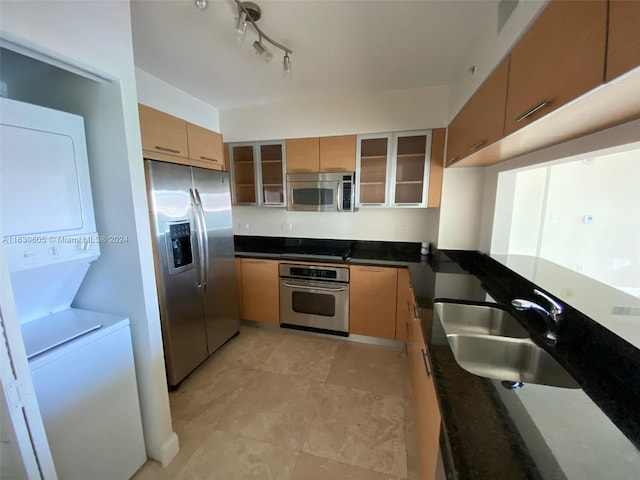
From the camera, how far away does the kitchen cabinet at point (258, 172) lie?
2.79 meters

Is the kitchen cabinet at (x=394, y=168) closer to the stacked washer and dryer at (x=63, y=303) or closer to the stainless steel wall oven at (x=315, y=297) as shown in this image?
the stainless steel wall oven at (x=315, y=297)

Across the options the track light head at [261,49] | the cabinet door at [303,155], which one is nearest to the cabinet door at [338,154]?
the cabinet door at [303,155]

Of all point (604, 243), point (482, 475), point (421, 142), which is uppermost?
point (421, 142)

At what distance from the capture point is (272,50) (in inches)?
67.8

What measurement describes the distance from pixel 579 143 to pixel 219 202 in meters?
2.39

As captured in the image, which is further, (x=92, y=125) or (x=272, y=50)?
(x=272, y=50)

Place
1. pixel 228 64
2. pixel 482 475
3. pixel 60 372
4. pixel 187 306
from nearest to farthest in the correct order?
pixel 482 475, pixel 60 372, pixel 228 64, pixel 187 306

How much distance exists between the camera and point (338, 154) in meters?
2.56

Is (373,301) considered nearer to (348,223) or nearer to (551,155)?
(348,223)

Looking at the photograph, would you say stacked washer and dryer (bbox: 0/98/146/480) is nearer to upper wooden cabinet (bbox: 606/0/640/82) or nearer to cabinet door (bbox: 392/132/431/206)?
upper wooden cabinet (bbox: 606/0/640/82)

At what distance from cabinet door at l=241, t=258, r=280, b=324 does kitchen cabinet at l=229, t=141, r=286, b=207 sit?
695 mm

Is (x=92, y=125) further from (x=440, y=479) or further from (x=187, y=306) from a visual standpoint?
(x=440, y=479)

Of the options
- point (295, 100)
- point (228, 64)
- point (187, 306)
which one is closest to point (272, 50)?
point (228, 64)

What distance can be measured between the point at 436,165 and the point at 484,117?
1.06 metres
